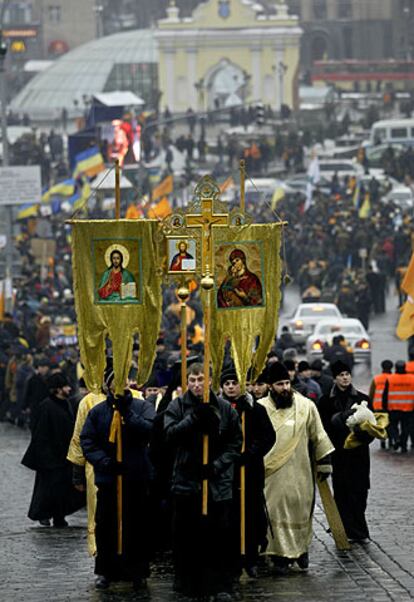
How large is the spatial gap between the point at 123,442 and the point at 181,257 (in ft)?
4.16

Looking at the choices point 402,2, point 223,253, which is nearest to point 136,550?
point 223,253

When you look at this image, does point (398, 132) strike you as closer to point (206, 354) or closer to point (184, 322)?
point (184, 322)

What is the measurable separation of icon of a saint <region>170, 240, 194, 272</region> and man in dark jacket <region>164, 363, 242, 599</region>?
3.69 feet

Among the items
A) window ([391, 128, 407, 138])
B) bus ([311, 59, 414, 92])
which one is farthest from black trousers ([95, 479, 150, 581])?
bus ([311, 59, 414, 92])

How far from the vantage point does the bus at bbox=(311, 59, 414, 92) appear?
123375 mm

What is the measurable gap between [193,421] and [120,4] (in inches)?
5764

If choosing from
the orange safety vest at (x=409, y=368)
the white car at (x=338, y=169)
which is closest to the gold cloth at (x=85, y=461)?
the orange safety vest at (x=409, y=368)

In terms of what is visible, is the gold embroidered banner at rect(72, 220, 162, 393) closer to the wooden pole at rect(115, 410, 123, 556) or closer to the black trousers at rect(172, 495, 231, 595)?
the wooden pole at rect(115, 410, 123, 556)

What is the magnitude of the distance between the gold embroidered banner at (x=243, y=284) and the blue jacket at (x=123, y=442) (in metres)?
0.68

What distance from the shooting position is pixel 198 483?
16.2 m

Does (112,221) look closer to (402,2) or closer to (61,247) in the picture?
(61,247)

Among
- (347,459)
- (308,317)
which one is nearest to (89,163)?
(308,317)

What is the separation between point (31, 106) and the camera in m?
119

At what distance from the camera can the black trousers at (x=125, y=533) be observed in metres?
16.7
